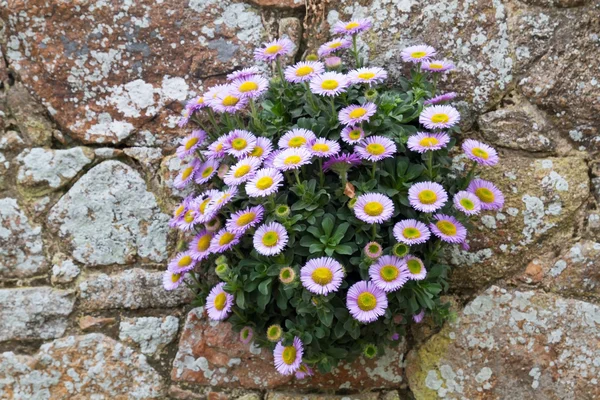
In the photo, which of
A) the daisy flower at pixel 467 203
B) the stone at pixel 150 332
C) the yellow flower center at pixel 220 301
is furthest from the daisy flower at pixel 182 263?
the daisy flower at pixel 467 203

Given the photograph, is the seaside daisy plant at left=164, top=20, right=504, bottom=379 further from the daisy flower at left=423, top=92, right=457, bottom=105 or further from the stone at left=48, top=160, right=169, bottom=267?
the stone at left=48, top=160, right=169, bottom=267

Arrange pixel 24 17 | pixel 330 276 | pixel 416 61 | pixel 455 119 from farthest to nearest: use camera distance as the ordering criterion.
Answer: pixel 24 17 < pixel 416 61 < pixel 455 119 < pixel 330 276

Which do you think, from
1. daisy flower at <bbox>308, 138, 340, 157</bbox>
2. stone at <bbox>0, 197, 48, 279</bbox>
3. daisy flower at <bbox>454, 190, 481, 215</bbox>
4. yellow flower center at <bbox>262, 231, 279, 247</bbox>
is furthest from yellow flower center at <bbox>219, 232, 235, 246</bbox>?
stone at <bbox>0, 197, 48, 279</bbox>

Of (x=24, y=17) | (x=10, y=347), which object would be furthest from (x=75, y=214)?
(x=24, y=17)

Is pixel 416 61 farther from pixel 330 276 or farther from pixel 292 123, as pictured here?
pixel 330 276

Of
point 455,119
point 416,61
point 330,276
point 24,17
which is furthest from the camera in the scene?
point 24,17

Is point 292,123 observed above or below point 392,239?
above
